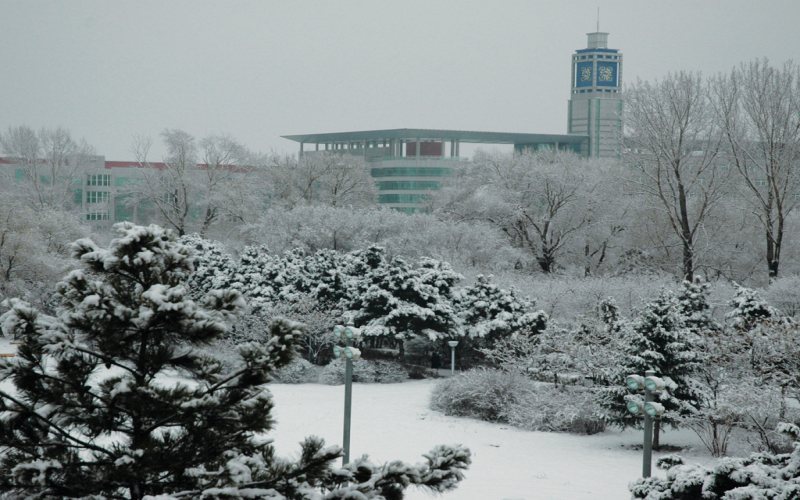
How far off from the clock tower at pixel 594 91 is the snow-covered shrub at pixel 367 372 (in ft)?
492

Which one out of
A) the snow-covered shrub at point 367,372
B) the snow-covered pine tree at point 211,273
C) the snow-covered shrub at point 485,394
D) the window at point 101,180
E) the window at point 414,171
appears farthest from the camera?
the window at point 414,171

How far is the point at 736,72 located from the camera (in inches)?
1540

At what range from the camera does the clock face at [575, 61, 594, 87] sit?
631 ft

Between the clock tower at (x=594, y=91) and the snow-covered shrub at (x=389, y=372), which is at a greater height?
the clock tower at (x=594, y=91)

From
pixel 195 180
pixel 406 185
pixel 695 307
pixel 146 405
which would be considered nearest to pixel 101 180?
pixel 195 180

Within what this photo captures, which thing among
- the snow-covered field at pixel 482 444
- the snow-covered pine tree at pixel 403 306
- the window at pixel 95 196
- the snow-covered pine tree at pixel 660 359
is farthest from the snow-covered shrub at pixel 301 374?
the window at pixel 95 196

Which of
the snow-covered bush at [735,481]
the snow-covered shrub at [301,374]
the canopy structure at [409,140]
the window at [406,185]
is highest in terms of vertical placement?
the canopy structure at [409,140]

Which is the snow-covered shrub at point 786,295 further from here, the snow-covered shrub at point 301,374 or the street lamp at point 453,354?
the snow-covered shrub at point 301,374

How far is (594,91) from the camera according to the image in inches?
7505

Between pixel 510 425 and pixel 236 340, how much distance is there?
39.8ft

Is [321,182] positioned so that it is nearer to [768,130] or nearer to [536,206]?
[536,206]

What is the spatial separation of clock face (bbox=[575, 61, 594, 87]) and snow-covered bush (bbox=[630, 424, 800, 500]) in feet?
618

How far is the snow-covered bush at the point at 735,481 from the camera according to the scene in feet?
32.4

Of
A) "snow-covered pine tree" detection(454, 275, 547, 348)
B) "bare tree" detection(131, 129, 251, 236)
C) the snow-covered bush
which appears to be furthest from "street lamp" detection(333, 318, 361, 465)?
"bare tree" detection(131, 129, 251, 236)
